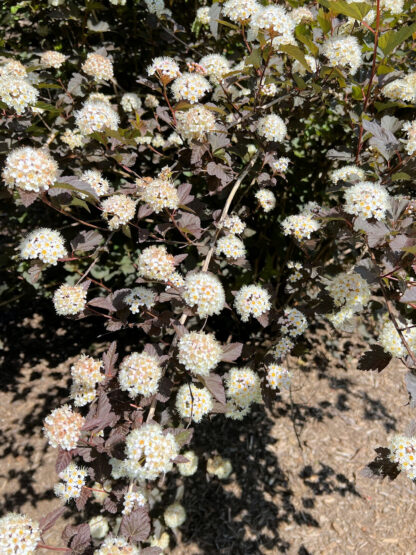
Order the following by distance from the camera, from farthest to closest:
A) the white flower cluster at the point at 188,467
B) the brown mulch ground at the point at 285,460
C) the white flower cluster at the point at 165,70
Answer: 1. the brown mulch ground at the point at 285,460
2. the white flower cluster at the point at 188,467
3. the white flower cluster at the point at 165,70

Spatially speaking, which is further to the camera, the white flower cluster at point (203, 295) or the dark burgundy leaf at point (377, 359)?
the dark burgundy leaf at point (377, 359)

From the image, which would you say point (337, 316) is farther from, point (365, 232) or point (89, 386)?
point (89, 386)

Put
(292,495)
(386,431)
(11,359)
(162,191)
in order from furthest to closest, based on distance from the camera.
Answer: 1. (11,359)
2. (386,431)
3. (292,495)
4. (162,191)

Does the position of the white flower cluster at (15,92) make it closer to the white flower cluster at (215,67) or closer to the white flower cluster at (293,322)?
the white flower cluster at (215,67)

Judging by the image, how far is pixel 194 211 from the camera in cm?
→ 202

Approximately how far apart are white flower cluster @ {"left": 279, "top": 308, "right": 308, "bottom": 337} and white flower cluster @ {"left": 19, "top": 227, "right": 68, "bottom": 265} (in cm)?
110

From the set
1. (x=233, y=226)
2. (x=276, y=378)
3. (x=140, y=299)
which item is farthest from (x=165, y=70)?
(x=276, y=378)

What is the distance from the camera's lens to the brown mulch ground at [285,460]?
2.54m

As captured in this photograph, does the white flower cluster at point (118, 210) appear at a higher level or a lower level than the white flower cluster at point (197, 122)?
lower

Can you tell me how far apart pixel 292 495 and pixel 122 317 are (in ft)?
5.76

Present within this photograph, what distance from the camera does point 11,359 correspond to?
3.51 m

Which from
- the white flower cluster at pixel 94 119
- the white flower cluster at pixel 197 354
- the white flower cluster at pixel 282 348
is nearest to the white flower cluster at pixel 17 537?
the white flower cluster at pixel 197 354

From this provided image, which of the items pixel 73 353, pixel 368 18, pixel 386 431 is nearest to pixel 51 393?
pixel 73 353

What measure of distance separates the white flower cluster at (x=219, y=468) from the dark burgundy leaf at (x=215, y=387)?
1362mm
